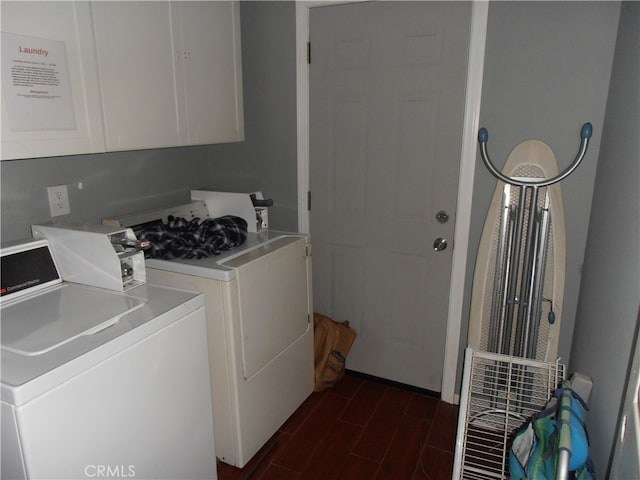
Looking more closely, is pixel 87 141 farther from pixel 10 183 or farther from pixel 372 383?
pixel 372 383

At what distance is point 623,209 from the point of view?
4.77ft

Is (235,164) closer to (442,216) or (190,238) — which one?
(190,238)

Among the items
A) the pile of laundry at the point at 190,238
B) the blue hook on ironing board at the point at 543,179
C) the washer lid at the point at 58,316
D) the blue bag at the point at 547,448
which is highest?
the blue hook on ironing board at the point at 543,179

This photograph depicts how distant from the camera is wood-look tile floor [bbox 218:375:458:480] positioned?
6.69 feet

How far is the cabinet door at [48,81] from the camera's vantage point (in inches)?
56.0

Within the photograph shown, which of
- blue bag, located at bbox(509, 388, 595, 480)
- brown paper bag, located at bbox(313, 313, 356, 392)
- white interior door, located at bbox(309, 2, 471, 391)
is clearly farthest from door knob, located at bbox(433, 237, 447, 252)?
blue bag, located at bbox(509, 388, 595, 480)

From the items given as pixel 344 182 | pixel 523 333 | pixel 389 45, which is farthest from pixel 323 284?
pixel 389 45

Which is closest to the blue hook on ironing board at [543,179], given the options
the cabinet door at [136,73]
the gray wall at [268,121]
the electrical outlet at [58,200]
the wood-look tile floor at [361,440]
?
the gray wall at [268,121]

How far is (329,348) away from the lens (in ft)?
8.48

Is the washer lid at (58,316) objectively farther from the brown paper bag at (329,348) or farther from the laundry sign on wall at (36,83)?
the brown paper bag at (329,348)

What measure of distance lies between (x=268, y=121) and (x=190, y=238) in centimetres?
99

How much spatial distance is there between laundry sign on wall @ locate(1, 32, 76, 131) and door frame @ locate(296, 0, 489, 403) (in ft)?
4.11

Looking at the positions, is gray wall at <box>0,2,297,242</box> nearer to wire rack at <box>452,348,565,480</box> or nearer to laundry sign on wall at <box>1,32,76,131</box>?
laundry sign on wall at <box>1,32,76,131</box>

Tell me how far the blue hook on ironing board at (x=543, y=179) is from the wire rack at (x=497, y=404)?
2.47 ft
